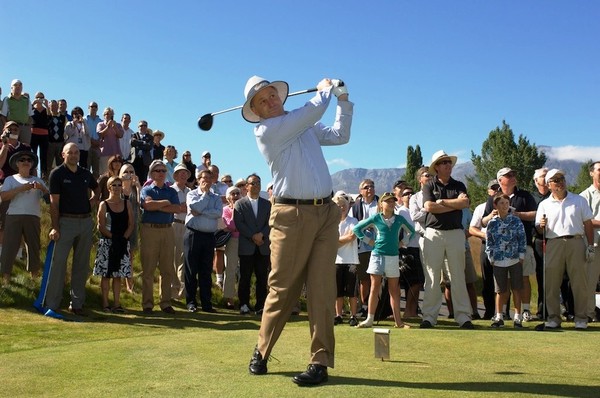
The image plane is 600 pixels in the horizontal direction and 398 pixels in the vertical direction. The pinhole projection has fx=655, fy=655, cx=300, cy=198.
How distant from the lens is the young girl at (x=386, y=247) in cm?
1018

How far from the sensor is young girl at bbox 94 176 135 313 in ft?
37.4

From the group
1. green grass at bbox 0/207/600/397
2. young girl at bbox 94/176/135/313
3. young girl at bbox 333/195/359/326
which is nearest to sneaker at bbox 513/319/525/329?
green grass at bbox 0/207/600/397

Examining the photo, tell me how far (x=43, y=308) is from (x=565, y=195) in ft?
27.8

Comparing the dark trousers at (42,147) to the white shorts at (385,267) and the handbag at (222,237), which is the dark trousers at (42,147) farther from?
the white shorts at (385,267)

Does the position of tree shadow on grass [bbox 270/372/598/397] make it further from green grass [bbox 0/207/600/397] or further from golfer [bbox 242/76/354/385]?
golfer [bbox 242/76/354/385]

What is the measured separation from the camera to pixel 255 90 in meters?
5.83

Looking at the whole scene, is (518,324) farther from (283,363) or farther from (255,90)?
(255,90)

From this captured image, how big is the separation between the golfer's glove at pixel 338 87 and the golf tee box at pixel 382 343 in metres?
2.26

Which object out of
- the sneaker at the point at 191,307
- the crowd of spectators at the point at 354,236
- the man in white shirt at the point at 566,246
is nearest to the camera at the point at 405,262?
the crowd of spectators at the point at 354,236

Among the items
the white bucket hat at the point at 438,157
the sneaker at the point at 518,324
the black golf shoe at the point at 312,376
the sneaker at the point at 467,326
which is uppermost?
the white bucket hat at the point at 438,157

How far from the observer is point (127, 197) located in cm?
1210

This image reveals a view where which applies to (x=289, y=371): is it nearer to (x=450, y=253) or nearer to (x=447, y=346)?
(x=447, y=346)

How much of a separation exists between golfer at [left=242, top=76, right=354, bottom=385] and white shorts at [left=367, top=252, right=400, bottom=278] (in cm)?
445

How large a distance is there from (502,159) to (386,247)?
81.0m
